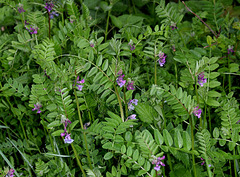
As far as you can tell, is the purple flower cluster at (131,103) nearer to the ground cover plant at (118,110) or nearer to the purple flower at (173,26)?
the ground cover plant at (118,110)

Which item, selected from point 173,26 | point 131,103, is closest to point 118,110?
point 131,103

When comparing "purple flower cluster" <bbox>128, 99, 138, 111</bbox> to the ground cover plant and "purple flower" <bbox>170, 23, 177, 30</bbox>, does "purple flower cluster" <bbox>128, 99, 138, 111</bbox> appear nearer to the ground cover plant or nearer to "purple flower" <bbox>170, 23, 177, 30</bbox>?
the ground cover plant

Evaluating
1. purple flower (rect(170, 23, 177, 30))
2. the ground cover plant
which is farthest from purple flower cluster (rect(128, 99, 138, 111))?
purple flower (rect(170, 23, 177, 30))

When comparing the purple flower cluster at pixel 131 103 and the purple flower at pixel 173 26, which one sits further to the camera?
the purple flower at pixel 173 26

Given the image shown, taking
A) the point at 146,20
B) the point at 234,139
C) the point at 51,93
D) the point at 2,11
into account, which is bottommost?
the point at 234,139

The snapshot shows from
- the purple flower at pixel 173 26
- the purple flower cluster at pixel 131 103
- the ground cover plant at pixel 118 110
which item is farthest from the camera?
the purple flower at pixel 173 26

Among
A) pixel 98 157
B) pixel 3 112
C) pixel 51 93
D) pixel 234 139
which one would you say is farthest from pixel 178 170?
pixel 3 112

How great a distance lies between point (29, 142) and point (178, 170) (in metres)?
0.89

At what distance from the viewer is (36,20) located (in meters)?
2.13

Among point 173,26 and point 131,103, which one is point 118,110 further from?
point 173,26

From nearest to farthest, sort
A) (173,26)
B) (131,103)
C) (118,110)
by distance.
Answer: (131,103)
(118,110)
(173,26)

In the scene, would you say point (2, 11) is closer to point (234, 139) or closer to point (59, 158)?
point (59, 158)

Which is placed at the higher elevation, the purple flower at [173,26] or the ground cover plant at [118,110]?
the purple flower at [173,26]

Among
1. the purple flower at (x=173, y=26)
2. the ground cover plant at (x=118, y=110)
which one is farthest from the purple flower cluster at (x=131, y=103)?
the purple flower at (x=173, y=26)
